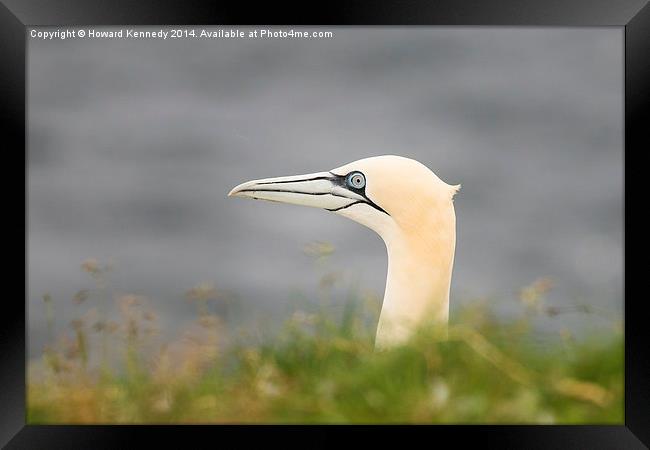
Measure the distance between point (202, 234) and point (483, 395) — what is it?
5516 mm

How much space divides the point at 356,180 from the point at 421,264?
69cm

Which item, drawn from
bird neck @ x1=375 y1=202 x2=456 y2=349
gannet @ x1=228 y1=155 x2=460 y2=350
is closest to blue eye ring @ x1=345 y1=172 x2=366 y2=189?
gannet @ x1=228 y1=155 x2=460 y2=350

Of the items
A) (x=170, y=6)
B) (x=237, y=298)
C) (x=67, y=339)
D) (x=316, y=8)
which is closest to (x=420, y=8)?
(x=316, y=8)

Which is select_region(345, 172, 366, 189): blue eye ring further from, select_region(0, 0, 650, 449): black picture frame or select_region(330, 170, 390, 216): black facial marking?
select_region(0, 0, 650, 449): black picture frame

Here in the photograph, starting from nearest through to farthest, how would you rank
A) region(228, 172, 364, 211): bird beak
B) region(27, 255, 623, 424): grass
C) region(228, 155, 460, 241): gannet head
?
1. region(27, 255, 623, 424): grass
2. region(228, 155, 460, 241): gannet head
3. region(228, 172, 364, 211): bird beak

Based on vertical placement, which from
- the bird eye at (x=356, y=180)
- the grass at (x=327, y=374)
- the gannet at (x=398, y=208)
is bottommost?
the grass at (x=327, y=374)

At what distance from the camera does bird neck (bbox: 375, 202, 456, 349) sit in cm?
596

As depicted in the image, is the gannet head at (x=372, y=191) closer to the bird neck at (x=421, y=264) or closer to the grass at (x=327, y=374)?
the bird neck at (x=421, y=264)

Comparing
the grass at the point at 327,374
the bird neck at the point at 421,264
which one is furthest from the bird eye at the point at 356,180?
the grass at the point at 327,374

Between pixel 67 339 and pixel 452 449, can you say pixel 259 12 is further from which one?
pixel 452 449

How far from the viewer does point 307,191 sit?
624cm

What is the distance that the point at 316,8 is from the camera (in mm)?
5039

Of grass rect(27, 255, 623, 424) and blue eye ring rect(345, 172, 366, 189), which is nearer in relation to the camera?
grass rect(27, 255, 623, 424)

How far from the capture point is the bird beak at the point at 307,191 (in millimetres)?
6141
